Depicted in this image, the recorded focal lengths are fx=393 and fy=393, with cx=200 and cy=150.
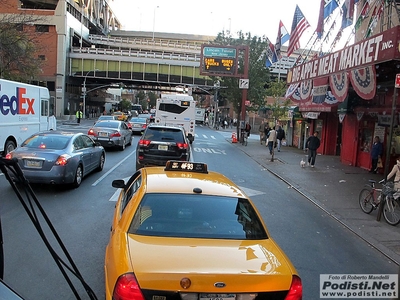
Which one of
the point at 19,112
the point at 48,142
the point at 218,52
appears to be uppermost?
the point at 218,52

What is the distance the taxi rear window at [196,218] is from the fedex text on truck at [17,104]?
12315 mm

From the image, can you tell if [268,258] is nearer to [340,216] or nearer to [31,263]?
[31,263]

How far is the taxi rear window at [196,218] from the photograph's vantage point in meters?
3.79

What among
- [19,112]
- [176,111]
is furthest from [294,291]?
[176,111]

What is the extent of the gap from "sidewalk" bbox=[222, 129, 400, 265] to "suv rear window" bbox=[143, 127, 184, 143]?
4.32 metres

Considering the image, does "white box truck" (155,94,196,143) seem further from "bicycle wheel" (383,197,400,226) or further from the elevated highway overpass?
the elevated highway overpass

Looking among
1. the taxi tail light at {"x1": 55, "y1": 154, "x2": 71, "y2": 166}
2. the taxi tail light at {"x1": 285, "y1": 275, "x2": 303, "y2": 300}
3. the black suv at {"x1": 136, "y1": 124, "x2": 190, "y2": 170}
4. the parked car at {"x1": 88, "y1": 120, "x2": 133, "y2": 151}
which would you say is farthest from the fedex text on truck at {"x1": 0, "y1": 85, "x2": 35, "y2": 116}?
the taxi tail light at {"x1": 285, "y1": 275, "x2": 303, "y2": 300}

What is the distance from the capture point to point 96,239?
21.5 ft

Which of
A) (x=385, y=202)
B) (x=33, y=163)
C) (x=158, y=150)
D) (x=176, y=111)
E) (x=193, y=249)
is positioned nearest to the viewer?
(x=193, y=249)

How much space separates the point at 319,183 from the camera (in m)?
14.4

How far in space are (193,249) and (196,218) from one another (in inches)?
25.0

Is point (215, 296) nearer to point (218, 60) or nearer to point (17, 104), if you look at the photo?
point (17, 104)

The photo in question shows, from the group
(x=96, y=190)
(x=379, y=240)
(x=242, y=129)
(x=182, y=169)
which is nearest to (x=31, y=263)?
(x=182, y=169)

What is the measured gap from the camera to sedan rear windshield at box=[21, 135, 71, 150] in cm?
1036
